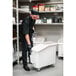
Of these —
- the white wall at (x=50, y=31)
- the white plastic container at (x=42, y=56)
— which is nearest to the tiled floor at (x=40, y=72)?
the white plastic container at (x=42, y=56)

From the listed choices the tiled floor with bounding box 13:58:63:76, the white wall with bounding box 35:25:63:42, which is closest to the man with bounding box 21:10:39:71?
the tiled floor with bounding box 13:58:63:76

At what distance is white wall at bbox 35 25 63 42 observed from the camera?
595 centimetres

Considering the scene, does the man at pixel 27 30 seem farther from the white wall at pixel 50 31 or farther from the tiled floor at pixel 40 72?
the white wall at pixel 50 31

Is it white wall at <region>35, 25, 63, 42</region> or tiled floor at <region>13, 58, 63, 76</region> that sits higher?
white wall at <region>35, 25, 63, 42</region>

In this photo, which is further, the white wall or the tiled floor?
the white wall

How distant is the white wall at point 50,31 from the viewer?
5.95 meters

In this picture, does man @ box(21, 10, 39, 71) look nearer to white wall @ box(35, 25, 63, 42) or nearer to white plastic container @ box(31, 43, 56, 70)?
white plastic container @ box(31, 43, 56, 70)

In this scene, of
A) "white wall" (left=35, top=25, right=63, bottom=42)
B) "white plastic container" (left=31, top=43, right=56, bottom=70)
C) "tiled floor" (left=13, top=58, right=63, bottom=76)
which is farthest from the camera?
"white wall" (left=35, top=25, right=63, bottom=42)
